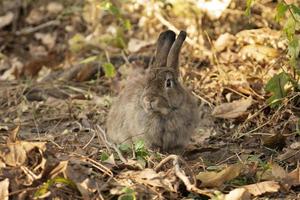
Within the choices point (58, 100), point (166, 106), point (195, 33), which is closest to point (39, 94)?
point (58, 100)

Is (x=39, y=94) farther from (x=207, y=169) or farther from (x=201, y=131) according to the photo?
(x=207, y=169)

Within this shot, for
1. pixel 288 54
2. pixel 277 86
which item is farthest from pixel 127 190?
pixel 288 54

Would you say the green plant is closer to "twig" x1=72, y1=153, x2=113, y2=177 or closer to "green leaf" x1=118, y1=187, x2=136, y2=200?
"twig" x1=72, y1=153, x2=113, y2=177

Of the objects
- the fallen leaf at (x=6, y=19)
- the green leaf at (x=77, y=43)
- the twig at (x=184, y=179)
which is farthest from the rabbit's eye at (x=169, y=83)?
the fallen leaf at (x=6, y=19)

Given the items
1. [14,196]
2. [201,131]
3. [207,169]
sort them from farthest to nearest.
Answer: [201,131] < [207,169] < [14,196]

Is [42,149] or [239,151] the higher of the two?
[42,149]

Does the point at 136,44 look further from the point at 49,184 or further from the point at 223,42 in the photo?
the point at 49,184

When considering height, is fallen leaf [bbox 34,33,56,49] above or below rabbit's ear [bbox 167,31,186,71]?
below

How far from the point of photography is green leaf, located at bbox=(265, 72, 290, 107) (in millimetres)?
5227

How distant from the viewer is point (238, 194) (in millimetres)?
3879

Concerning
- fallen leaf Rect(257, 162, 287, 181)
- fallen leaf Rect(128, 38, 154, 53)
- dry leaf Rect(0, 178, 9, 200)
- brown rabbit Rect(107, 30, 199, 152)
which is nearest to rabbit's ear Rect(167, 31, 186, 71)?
brown rabbit Rect(107, 30, 199, 152)

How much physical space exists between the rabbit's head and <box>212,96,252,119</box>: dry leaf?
0.58 meters

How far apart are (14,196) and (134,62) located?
3559 mm

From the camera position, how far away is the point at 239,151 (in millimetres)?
5242
